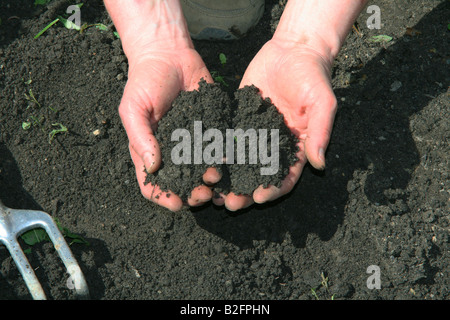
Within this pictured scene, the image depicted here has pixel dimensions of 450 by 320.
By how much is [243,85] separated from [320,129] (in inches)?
28.2

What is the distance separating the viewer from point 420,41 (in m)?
3.16

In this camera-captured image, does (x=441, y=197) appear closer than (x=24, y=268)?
No

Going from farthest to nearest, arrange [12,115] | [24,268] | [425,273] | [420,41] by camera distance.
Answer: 1. [420,41]
2. [12,115]
3. [425,273]
4. [24,268]

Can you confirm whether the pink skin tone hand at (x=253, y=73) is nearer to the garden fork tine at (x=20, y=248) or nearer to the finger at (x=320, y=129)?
the finger at (x=320, y=129)

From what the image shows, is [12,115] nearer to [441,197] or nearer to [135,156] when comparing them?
[135,156]

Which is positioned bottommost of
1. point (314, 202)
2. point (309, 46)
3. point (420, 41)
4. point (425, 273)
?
point (425, 273)

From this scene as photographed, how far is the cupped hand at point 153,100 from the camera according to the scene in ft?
7.77

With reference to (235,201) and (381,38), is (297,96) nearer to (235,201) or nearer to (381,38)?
(235,201)

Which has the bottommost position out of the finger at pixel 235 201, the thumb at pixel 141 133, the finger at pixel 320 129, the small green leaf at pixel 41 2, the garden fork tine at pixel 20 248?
the finger at pixel 235 201

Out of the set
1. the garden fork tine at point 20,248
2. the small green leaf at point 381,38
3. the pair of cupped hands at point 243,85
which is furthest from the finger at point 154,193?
the small green leaf at point 381,38

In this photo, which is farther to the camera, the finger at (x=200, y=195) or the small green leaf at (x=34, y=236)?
the small green leaf at (x=34, y=236)

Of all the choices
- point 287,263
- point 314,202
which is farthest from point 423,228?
point 287,263

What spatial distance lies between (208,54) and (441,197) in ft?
5.67

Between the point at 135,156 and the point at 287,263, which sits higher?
the point at 135,156
